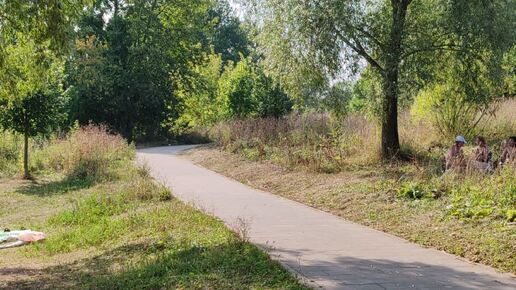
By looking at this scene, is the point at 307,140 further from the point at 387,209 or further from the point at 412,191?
the point at 387,209

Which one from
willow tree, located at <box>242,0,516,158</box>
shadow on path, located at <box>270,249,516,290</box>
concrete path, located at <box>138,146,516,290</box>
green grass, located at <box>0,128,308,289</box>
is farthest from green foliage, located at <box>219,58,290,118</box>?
shadow on path, located at <box>270,249,516,290</box>

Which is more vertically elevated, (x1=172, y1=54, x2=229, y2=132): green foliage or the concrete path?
(x1=172, y1=54, x2=229, y2=132): green foliage

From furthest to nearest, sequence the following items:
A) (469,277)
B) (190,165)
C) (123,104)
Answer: (123,104)
(190,165)
(469,277)

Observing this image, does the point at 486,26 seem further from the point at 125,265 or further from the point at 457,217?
the point at 125,265

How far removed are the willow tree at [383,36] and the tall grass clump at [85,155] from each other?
26.8 ft

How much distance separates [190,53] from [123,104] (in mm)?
6946

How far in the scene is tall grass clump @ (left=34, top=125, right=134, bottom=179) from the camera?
66.1 ft

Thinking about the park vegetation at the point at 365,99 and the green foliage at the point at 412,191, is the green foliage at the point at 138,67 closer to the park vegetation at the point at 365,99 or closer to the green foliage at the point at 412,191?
the park vegetation at the point at 365,99

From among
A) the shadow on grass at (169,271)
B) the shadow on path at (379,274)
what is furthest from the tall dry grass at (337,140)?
the shadow on grass at (169,271)

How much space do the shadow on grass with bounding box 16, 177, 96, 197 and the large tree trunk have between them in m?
9.44

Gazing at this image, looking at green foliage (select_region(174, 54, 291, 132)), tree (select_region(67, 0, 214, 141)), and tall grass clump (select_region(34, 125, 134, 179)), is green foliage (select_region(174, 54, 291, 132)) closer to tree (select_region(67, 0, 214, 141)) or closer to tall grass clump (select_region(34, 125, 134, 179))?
tree (select_region(67, 0, 214, 141))

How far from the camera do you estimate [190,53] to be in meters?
41.6

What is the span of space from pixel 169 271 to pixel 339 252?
2.29 meters

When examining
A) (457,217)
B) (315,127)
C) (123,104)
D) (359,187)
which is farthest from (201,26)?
(457,217)
